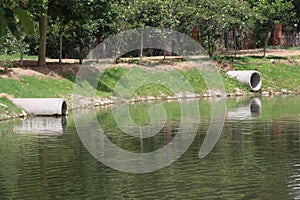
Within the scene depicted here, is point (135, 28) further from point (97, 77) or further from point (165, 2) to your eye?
point (97, 77)

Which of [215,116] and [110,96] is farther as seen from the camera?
[110,96]

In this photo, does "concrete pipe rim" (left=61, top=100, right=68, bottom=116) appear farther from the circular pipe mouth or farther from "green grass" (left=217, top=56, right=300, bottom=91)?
the circular pipe mouth

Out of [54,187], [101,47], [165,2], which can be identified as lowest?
[54,187]

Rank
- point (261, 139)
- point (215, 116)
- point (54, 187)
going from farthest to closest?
point (215, 116) < point (261, 139) < point (54, 187)

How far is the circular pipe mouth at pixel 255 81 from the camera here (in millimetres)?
43375

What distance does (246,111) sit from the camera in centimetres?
2994

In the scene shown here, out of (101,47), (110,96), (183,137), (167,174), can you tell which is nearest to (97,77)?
(110,96)

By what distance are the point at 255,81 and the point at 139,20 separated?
8381 millimetres

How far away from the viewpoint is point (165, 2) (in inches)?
1726

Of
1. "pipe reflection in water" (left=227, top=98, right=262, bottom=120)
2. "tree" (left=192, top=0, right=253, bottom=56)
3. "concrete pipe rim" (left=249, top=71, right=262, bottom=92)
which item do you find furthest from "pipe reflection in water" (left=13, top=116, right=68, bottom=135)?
"tree" (left=192, top=0, right=253, bottom=56)

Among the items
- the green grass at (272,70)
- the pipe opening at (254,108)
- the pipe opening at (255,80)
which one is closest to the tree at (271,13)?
the green grass at (272,70)

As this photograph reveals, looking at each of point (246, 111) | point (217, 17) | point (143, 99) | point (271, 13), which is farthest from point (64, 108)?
point (271, 13)

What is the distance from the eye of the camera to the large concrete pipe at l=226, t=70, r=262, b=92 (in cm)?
4275

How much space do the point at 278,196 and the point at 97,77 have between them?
26.7 meters
